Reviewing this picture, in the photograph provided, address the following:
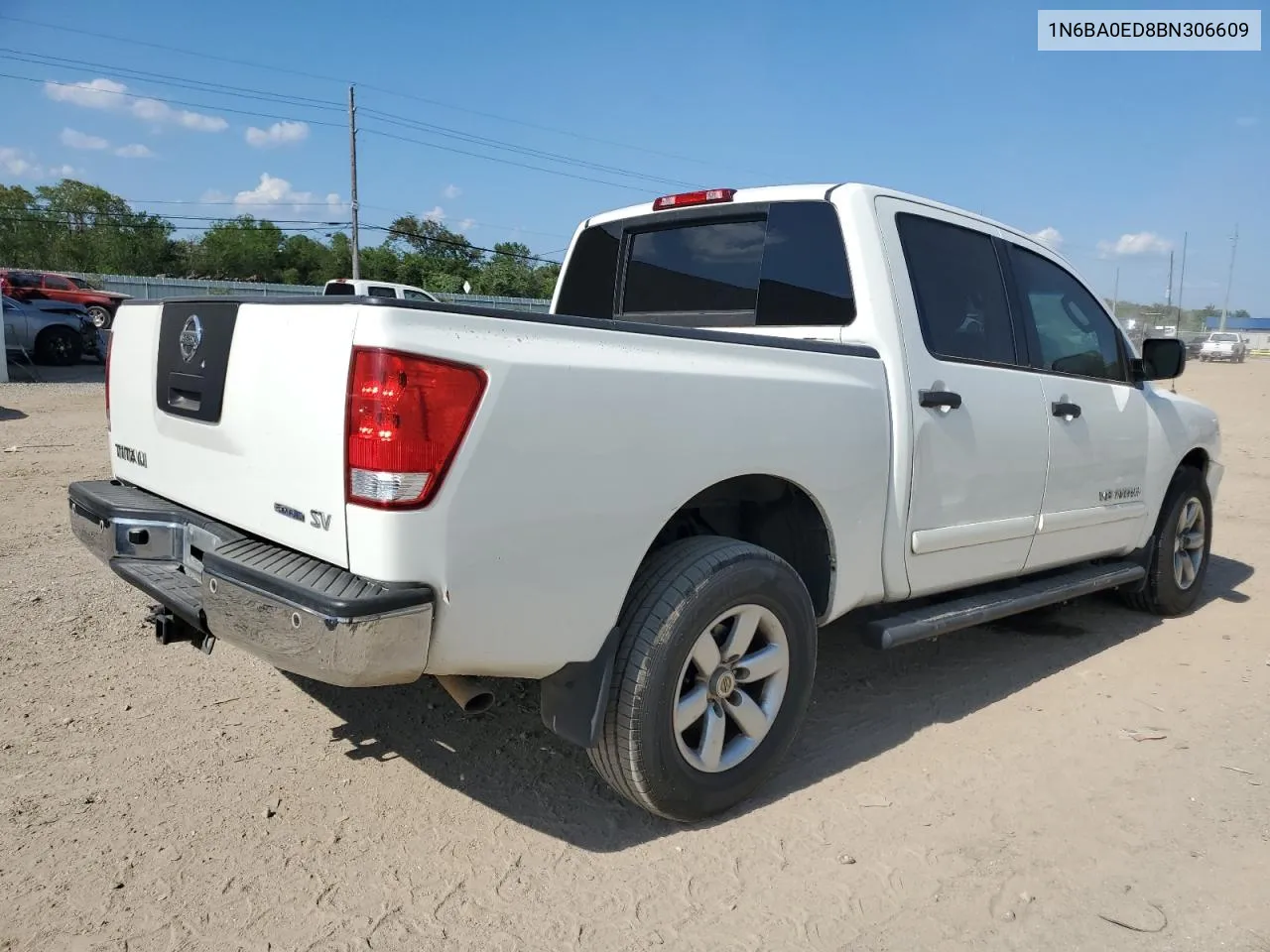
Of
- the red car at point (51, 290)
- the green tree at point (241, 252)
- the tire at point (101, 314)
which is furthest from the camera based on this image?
the green tree at point (241, 252)

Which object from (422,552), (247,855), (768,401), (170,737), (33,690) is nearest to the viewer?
(422,552)

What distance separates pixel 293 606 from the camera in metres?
2.20

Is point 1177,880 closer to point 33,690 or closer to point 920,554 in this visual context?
point 920,554

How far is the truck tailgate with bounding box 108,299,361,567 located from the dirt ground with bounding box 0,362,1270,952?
0.95m

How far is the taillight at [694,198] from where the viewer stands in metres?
3.80

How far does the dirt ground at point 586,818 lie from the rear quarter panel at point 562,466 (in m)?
0.70

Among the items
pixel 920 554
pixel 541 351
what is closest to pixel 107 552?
pixel 541 351

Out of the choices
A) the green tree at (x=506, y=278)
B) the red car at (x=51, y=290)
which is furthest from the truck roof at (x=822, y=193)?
the green tree at (x=506, y=278)

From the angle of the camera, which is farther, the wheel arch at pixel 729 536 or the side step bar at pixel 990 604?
the side step bar at pixel 990 604

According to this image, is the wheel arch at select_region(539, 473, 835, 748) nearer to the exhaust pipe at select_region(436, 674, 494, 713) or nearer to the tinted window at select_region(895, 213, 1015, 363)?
the exhaust pipe at select_region(436, 674, 494, 713)

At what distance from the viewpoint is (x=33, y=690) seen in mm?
3664

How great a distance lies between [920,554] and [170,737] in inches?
112

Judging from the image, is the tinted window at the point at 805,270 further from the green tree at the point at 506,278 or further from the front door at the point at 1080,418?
the green tree at the point at 506,278

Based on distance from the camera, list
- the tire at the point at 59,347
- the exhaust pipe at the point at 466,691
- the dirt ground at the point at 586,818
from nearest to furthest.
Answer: the dirt ground at the point at 586,818
the exhaust pipe at the point at 466,691
the tire at the point at 59,347
